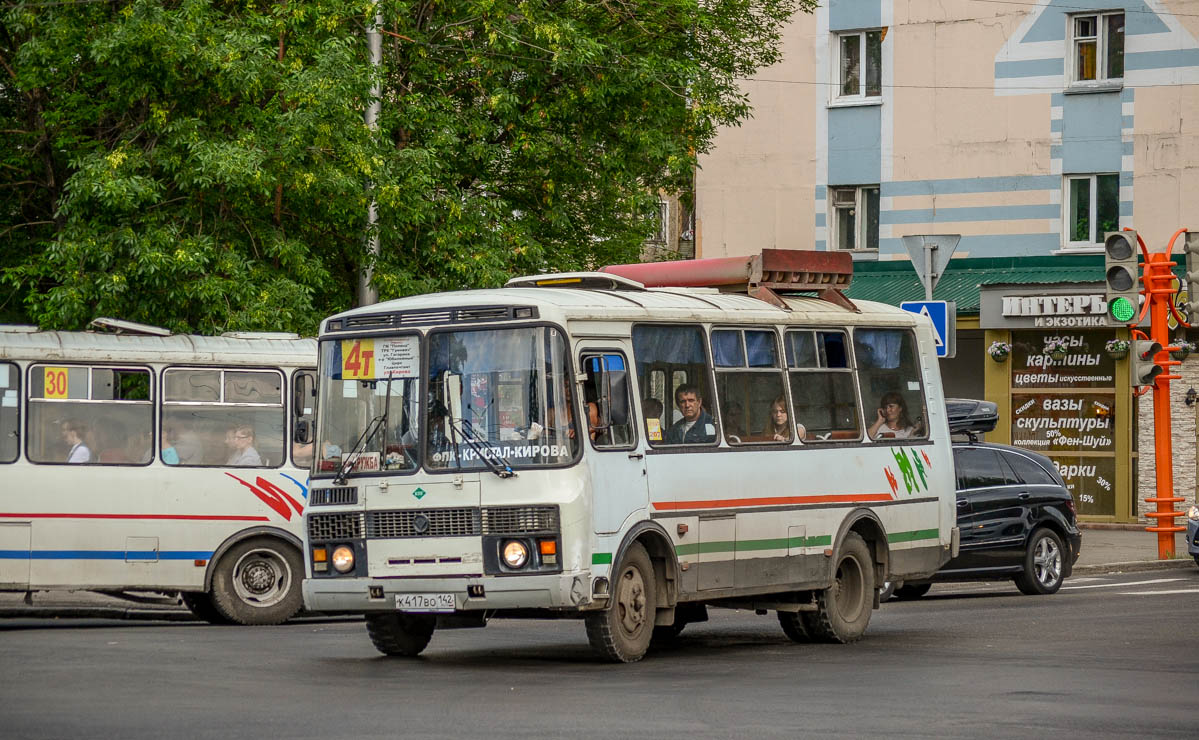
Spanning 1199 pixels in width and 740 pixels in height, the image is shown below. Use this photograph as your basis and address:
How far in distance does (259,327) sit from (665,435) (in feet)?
27.5

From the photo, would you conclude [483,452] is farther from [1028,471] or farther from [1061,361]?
[1061,361]

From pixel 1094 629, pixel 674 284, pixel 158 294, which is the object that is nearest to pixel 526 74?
pixel 158 294

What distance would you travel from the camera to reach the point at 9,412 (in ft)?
55.1

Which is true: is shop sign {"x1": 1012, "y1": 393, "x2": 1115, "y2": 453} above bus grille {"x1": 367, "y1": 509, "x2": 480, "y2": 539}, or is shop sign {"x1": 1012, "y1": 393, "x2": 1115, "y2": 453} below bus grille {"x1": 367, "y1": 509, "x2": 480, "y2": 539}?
above

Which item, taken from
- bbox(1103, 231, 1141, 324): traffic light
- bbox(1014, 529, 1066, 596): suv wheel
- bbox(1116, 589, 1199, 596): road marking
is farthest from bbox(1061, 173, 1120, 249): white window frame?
bbox(1116, 589, 1199, 596): road marking

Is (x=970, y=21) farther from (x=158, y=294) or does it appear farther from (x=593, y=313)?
(x=593, y=313)

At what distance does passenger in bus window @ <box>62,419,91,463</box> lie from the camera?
1700cm

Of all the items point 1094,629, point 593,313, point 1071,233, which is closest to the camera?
point 593,313

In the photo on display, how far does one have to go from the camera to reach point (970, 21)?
34.4 m

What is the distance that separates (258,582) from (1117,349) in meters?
18.7

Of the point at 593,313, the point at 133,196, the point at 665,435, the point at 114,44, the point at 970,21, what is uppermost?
the point at 970,21

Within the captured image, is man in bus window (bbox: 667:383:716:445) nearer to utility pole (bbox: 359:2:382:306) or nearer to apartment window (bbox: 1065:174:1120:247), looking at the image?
utility pole (bbox: 359:2:382:306)

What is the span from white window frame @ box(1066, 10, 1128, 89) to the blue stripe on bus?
2078 cm

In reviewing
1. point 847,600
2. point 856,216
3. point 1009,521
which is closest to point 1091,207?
Answer: point 856,216
